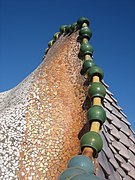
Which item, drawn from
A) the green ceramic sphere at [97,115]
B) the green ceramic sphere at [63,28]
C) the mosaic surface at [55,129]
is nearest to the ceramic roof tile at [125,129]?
the mosaic surface at [55,129]

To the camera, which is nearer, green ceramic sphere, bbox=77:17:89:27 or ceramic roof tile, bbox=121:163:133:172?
ceramic roof tile, bbox=121:163:133:172

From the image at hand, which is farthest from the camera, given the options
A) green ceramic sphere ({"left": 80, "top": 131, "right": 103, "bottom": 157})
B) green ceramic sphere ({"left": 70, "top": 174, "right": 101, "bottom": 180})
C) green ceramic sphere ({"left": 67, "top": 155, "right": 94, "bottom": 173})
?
green ceramic sphere ({"left": 80, "top": 131, "right": 103, "bottom": 157})

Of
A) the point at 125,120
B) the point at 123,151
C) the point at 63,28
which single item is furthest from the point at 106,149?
the point at 63,28

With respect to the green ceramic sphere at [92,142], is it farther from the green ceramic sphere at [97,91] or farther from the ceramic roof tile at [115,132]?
the ceramic roof tile at [115,132]

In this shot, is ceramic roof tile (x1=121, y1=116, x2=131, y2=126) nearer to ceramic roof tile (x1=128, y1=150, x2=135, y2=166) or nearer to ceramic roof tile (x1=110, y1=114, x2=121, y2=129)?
ceramic roof tile (x1=110, y1=114, x2=121, y2=129)

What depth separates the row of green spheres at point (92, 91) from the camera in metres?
1.78

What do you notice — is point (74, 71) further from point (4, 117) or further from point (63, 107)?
point (4, 117)

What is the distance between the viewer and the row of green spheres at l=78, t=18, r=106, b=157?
5.83ft

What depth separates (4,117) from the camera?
265 centimetres

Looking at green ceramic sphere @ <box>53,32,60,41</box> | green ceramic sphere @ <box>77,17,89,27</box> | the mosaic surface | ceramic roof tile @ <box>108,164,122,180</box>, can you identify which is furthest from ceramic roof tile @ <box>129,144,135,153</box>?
green ceramic sphere @ <box>53,32,60,41</box>

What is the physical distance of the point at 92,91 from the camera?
7.13ft

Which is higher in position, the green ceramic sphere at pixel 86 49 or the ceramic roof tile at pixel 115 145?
the green ceramic sphere at pixel 86 49

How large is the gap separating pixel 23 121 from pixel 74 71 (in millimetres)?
613

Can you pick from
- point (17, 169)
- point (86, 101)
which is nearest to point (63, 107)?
→ point (86, 101)
